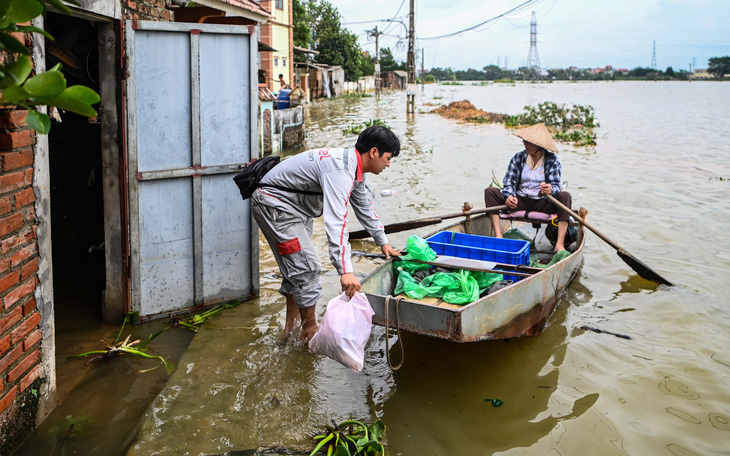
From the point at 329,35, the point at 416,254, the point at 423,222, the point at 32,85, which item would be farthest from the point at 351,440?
the point at 329,35

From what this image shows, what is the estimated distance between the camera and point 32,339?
11.1 ft

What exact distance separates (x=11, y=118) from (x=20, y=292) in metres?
0.97

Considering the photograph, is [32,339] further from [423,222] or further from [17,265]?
[423,222]

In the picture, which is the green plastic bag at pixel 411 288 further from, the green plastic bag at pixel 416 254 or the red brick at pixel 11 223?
the red brick at pixel 11 223

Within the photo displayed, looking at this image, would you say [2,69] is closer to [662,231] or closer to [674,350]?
[674,350]

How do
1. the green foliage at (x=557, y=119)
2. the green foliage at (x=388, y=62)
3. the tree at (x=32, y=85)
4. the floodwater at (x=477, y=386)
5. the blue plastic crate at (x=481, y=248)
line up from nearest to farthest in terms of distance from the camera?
the tree at (x=32, y=85)
the floodwater at (x=477, y=386)
the blue plastic crate at (x=481, y=248)
the green foliage at (x=557, y=119)
the green foliage at (x=388, y=62)

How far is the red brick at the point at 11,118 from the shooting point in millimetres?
3078

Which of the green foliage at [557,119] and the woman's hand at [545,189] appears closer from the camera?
the woman's hand at [545,189]

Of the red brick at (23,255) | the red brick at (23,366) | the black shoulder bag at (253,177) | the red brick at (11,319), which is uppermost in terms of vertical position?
the black shoulder bag at (253,177)

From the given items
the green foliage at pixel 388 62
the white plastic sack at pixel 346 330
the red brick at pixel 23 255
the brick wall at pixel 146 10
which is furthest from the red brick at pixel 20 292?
the green foliage at pixel 388 62

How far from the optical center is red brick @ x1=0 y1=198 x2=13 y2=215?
3045mm

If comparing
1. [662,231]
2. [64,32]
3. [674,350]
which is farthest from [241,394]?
[662,231]

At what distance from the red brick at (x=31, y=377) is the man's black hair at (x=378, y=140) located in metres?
2.51

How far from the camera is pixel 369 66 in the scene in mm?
67438
